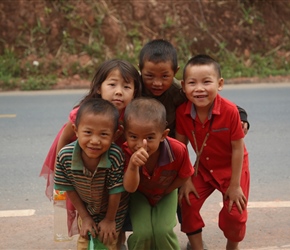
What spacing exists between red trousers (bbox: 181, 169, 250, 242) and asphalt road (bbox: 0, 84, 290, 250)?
0.40 m

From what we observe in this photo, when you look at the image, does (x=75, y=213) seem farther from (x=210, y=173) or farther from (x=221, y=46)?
(x=221, y=46)

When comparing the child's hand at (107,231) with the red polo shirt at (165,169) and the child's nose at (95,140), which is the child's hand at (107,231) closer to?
the red polo shirt at (165,169)

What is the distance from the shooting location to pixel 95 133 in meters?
3.14

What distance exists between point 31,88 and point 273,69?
16.5ft

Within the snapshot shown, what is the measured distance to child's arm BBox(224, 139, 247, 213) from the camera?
359cm

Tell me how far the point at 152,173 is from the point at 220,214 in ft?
2.20

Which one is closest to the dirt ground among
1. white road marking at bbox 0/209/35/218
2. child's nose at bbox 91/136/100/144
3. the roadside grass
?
A: the roadside grass

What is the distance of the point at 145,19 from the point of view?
13.4 m

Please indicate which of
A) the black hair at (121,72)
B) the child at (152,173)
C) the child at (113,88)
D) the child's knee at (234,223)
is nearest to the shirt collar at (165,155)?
the child at (152,173)

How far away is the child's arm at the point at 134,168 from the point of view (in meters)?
3.00

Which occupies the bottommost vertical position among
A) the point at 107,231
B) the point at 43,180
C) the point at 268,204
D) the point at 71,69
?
the point at 71,69

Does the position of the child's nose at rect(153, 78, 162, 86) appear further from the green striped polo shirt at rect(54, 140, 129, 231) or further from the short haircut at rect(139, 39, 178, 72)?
the green striped polo shirt at rect(54, 140, 129, 231)

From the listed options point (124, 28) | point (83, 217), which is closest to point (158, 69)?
point (83, 217)

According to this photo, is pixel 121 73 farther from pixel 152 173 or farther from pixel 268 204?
pixel 268 204
